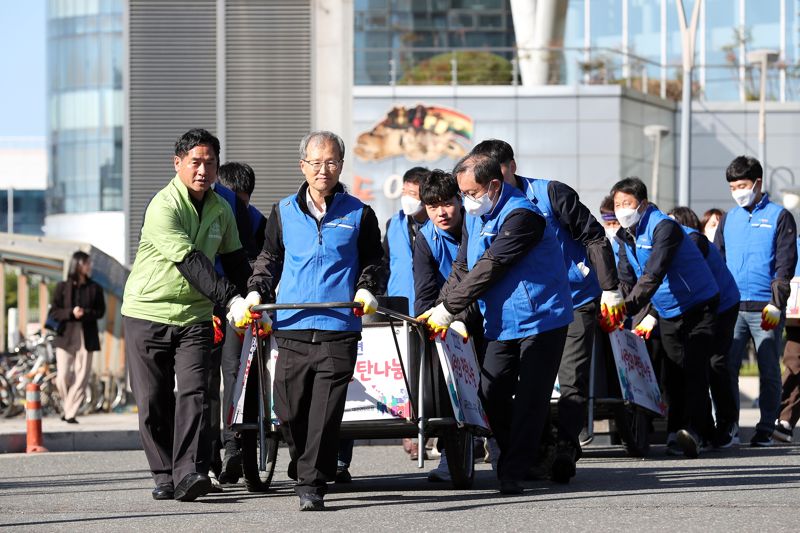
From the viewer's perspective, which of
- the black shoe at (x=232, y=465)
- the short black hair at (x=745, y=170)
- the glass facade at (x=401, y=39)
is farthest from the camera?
the glass facade at (x=401, y=39)

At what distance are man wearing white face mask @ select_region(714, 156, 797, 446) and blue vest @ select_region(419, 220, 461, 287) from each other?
3.42 metres

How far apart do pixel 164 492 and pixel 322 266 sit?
1.60 meters

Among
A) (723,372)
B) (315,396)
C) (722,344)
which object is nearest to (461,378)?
A: (315,396)

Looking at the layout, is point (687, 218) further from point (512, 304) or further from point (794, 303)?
point (512, 304)

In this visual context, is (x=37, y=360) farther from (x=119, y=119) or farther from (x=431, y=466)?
(x=119, y=119)

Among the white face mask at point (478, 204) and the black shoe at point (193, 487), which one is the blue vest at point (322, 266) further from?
the black shoe at point (193, 487)

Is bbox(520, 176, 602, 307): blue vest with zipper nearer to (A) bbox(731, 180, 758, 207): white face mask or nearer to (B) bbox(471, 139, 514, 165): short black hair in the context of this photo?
(B) bbox(471, 139, 514, 165): short black hair

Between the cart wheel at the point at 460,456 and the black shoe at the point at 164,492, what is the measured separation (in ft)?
5.01

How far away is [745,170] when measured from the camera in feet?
41.9

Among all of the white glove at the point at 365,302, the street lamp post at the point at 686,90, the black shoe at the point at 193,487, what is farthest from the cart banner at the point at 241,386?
the street lamp post at the point at 686,90

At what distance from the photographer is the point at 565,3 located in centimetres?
3506

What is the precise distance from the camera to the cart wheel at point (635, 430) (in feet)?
37.6

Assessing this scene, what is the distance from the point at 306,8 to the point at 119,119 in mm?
29538

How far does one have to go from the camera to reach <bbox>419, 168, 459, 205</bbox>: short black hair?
380 inches
